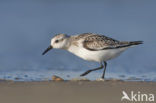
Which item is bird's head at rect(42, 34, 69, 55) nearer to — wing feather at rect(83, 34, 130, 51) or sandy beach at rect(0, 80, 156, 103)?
wing feather at rect(83, 34, 130, 51)

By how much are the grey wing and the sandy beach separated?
1.26 meters

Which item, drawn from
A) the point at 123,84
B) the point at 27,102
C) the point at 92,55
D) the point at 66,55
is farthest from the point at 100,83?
the point at 66,55

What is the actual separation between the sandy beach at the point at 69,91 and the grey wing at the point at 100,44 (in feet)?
4.12

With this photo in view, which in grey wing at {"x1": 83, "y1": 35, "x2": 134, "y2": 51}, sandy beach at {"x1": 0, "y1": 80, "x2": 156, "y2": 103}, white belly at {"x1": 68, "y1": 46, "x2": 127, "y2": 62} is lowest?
sandy beach at {"x1": 0, "y1": 80, "x2": 156, "y2": 103}

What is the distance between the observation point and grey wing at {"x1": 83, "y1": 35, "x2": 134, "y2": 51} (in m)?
10.4

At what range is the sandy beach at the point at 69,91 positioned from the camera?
768 cm

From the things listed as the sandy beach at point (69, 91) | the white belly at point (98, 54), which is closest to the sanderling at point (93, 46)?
the white belly at point (98, 54)

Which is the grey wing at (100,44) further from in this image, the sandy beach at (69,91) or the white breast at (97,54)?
the sandy beach at (69,91)

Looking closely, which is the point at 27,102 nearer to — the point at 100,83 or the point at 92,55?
the point at 100,83

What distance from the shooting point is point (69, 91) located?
26.9 ft

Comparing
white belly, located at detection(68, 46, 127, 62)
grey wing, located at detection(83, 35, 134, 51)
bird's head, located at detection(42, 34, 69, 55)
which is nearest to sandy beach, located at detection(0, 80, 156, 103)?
white belly, located at detection(68, 46, 127, 62)

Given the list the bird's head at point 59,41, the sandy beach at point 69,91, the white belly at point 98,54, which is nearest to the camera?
the sandy beach at point 69,91

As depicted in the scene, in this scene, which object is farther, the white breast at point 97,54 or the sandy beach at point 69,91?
the white breast at point 97,54

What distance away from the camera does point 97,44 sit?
1045 cm
